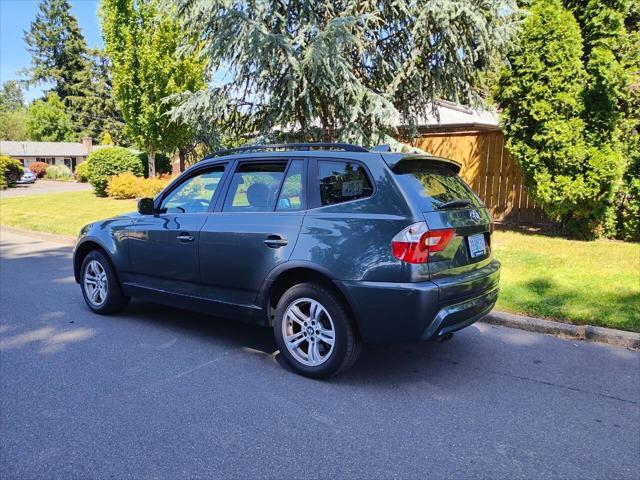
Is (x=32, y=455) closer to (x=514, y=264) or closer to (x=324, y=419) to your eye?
(x=324, y=419)

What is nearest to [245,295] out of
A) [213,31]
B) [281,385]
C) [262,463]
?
[281,385]

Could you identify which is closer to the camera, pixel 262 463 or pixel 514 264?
pixel 262 463

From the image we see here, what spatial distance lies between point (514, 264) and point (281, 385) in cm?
492

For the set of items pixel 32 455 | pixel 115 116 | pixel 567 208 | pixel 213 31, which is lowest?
pixel 32 455

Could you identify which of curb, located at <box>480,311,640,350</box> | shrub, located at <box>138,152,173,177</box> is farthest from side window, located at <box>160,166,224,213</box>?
shrub, located at <box>138,152,173,177</box>

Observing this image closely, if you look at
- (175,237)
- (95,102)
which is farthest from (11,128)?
(175,237)

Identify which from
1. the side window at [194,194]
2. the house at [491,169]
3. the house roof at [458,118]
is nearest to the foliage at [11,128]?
the house roof at [458,118]

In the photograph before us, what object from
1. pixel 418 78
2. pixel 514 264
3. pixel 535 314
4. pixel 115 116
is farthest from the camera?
pixel 115 116

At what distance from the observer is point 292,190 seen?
4234 mm

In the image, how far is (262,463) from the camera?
2.82 meters

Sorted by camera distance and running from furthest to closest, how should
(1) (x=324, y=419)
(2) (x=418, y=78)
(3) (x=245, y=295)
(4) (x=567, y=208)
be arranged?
1. (2) (x=418, y=78)
2. (4) (x=567, y=208)
3. (3) (x=245, y=295)
4. (1) (x=324, y=419)

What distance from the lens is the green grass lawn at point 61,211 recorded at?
13.5m

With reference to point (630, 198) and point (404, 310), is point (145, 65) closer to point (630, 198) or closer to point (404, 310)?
point (630, 198)

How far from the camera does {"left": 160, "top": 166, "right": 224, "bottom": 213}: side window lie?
4.83 m
